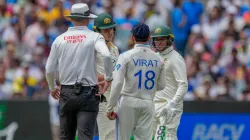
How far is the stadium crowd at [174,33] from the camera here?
21906mm

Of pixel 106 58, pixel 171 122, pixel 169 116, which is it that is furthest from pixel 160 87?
pixel 106 58

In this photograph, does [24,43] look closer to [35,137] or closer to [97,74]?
[35,137]

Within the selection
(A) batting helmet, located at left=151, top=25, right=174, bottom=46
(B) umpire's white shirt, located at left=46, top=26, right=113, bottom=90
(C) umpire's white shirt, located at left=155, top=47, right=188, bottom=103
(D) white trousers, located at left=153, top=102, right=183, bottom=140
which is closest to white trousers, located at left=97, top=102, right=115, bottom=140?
(D) white trousers, located at left=153, top=102, right=183, bottom=140

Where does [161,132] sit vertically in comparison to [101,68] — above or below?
below

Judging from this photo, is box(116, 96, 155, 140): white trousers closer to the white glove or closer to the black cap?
the white glove

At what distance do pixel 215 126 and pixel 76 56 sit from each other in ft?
26.7

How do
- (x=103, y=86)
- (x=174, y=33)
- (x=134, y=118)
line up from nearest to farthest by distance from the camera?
1. (x=134, y=118)
2. (x=103, y=86)
3. (x=174, y=33)

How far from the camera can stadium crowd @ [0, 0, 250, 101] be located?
21.9 m

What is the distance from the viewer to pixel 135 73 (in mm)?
13086

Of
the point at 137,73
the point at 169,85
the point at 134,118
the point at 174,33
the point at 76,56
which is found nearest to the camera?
the point at 76,56

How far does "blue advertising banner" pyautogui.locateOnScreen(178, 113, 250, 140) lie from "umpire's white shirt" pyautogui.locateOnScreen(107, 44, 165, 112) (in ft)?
22.5

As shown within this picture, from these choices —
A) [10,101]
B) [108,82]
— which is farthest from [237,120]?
[108,82]

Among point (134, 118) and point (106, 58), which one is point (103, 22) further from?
point (134, 118)

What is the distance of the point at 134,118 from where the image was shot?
1320 cm
